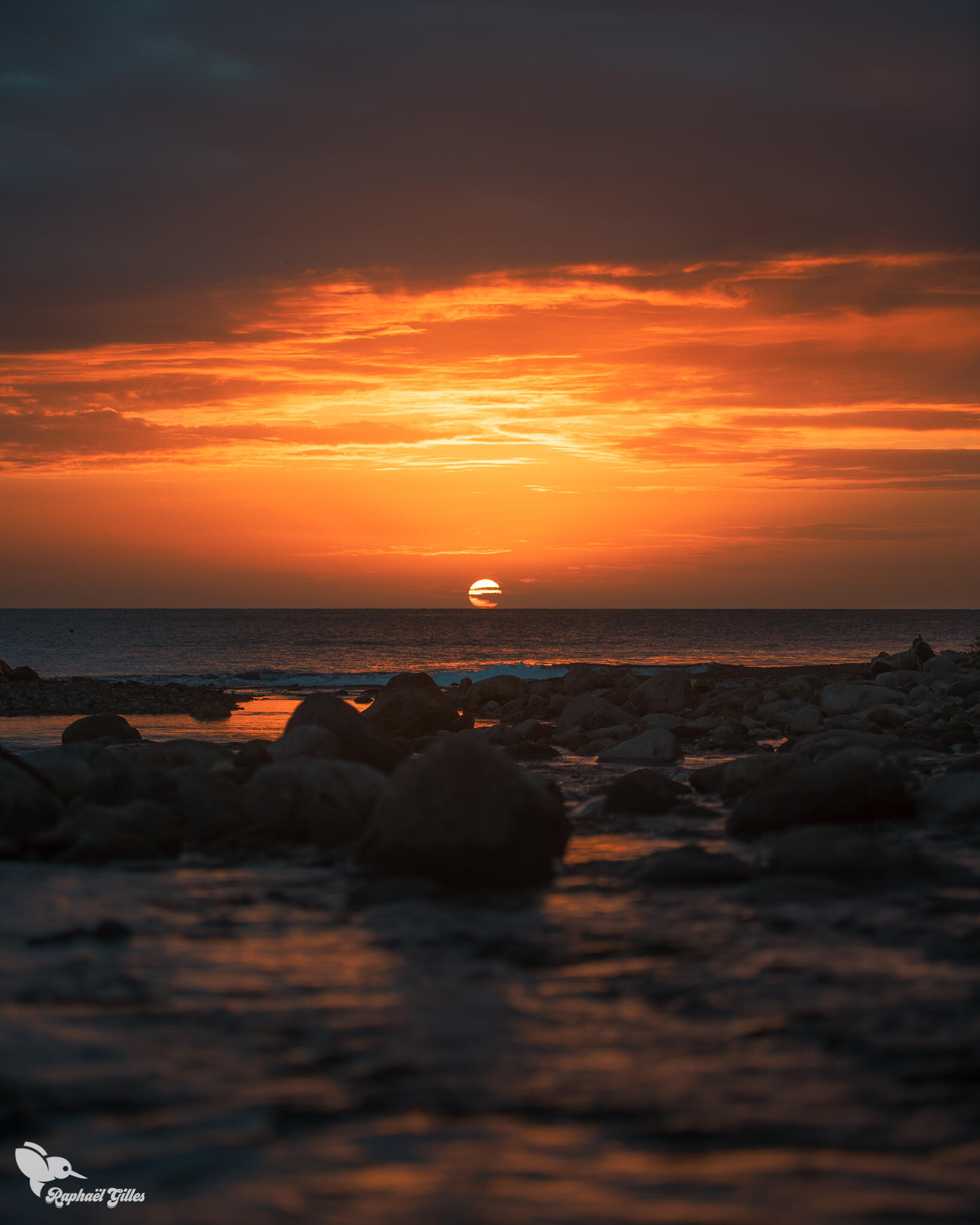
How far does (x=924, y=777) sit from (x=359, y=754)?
22.4 ft

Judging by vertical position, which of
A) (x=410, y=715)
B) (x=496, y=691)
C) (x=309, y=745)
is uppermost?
(x=309, y=745)

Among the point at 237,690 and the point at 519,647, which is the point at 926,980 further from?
the point at 519,647

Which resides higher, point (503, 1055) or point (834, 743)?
point (834, 743)

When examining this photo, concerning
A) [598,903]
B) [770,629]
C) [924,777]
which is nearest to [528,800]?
[598,903]

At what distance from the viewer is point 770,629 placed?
323 ft

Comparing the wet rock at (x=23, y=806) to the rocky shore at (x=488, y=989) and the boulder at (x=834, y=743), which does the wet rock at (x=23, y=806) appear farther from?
the boulder at (x=834, y=743)

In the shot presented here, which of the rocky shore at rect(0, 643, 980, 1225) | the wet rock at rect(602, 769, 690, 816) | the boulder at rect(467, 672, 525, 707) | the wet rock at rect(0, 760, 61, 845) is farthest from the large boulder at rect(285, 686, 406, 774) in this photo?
the boulder at rect(467, 672, 525, 707)

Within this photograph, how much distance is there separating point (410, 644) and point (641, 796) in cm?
6334

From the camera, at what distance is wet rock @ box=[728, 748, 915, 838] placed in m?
9.51

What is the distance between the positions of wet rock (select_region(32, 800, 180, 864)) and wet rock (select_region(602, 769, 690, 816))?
174 inches

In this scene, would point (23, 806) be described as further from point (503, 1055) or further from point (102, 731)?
point (102, 731)

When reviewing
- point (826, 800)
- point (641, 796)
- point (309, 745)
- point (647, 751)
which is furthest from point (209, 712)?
point (826, 800)

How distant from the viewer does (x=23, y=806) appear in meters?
8.82

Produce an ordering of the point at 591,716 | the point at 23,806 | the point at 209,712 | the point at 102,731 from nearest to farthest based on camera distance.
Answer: the point at 23,806
the point at 102,731
the point at 591,716
the point at 209,712
